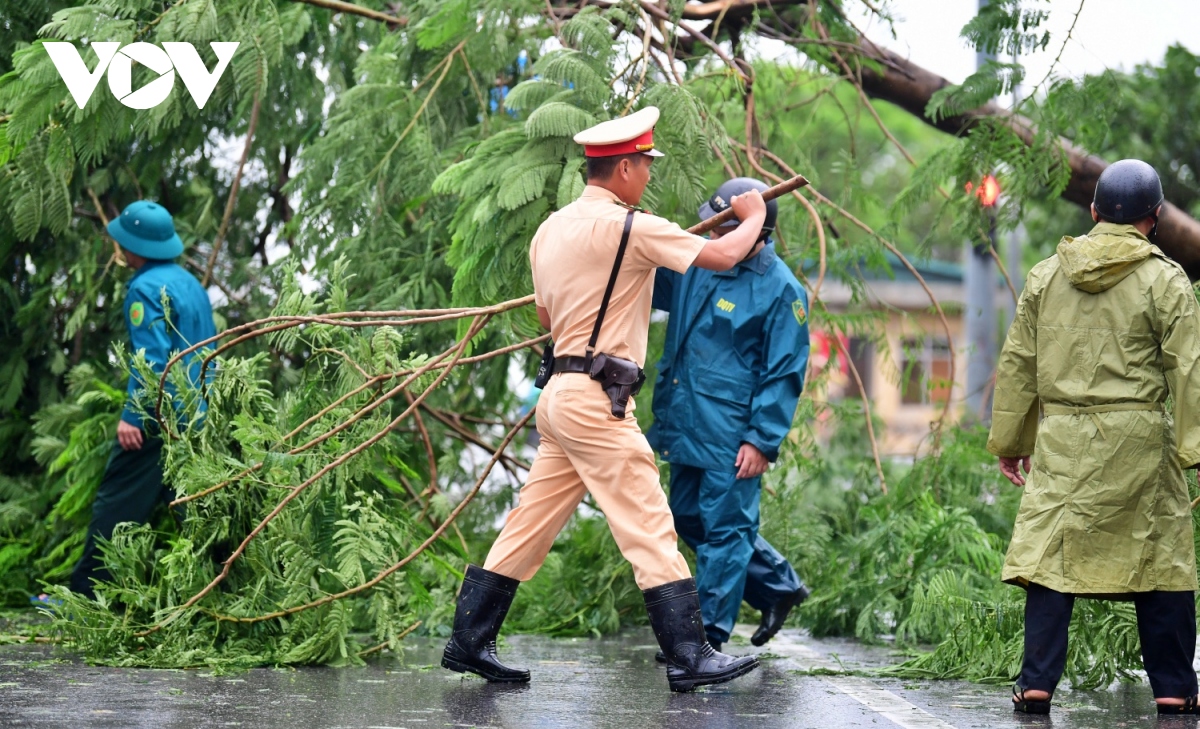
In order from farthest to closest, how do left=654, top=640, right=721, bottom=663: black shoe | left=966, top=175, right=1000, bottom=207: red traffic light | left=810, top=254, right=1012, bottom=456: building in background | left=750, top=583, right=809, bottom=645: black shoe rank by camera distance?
left=810, top=254, right=1012, bottom=456: building in background, left=966, top=175, right=1000, bottom=207: red traffic light, left=750, top=583, right=809, bottom=645: black shoe, left=654, top=640, right=721, bottom=663: black shoe

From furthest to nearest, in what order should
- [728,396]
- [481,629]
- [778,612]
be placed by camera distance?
[778,612], [728,396], [481,629]

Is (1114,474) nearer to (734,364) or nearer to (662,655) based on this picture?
(734,364)

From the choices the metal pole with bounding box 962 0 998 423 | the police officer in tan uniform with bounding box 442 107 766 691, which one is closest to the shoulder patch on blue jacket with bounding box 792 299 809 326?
the police officer in tan uniform with bounding box 442 107 766 691

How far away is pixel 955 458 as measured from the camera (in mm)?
7852

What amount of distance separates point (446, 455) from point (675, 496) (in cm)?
227

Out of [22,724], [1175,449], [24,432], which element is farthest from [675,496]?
[24,432]

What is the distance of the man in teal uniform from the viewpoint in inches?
271

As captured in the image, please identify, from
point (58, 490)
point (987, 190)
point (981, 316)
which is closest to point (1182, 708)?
point (987, 190)

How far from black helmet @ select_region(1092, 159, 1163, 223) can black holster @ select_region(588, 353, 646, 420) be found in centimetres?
171

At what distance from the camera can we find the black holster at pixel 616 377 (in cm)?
509

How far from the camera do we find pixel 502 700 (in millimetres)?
5008

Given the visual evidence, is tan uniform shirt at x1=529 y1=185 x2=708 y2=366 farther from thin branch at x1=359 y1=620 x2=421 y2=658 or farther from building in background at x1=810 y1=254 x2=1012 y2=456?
building in background at x1=810 y1=254 x2=1012 y2=456

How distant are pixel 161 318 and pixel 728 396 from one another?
9.09 ft

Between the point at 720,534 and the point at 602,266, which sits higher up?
the point at 602,266
